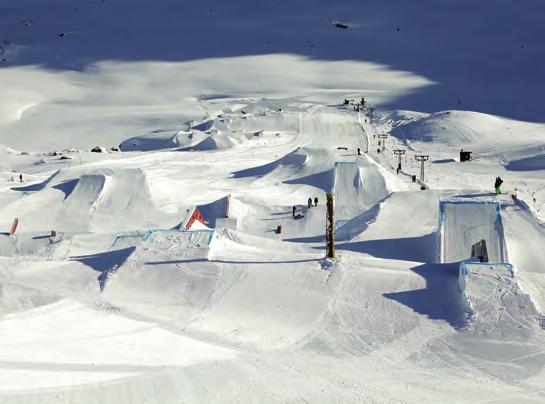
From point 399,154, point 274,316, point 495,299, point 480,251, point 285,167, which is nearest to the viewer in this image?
point 495,299

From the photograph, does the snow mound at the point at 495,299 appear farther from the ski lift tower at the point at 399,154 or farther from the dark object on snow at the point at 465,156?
the dark object on snow at the point at 465,156

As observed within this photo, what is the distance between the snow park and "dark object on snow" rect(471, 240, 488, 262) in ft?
0.18

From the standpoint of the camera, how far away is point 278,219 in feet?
88.8

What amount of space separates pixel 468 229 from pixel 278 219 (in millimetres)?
7858

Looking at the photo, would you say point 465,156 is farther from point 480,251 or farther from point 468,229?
point 480,251

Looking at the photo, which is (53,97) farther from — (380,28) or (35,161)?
(380,28)

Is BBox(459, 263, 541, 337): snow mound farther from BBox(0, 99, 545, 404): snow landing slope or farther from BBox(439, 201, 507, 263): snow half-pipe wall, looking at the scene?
BBox(439, 201, 507, 263): snow half-pipe wall

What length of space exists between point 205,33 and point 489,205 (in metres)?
65.7

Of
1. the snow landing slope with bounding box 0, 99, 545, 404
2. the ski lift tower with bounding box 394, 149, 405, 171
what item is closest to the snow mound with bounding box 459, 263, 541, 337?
the snow landing slope with bounding box 0, 99, 545, 404

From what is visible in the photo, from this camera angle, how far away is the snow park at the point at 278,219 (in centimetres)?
1289

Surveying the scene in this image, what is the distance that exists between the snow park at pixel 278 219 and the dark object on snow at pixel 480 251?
54 mm

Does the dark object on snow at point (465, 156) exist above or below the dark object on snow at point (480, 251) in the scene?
below

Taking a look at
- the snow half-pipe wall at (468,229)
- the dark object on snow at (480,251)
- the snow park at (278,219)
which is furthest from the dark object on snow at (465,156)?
the dark object on snow at (480,251)

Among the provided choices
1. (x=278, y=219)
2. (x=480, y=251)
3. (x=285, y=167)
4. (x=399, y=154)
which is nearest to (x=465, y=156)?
(x=399, y=154)
